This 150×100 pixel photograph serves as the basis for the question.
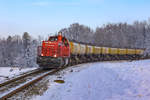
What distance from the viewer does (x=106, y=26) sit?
112062 millimetres

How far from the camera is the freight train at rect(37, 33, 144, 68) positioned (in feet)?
46.0

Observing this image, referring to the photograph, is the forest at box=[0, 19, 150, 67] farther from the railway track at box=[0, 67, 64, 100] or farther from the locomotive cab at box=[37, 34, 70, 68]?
the railway track at box=[0, 67, 64, 100]

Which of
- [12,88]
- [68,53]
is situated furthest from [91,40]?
[12,88]

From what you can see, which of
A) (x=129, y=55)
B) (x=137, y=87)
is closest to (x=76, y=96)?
(x=137, y=87)

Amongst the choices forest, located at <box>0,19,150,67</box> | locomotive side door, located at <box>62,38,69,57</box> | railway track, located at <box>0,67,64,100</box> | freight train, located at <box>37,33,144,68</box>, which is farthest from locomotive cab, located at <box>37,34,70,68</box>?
forest, located at <box>0,19,150,67</box>

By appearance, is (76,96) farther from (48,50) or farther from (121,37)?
(121,37)

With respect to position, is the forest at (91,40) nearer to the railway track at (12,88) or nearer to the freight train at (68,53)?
the freight train at (68,53)

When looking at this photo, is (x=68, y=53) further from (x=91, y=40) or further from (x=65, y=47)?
(x=91, y=40)

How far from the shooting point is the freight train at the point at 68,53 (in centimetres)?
1403

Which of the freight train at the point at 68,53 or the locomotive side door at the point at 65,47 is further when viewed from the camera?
the locomotive side door at the point at 65,47

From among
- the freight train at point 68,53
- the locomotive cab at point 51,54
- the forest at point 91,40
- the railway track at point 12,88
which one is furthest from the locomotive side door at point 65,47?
the forest at point 91,40

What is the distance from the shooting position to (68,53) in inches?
665

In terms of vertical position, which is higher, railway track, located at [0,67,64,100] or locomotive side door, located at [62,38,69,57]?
locomotive side door, located at [62,38,69,57]

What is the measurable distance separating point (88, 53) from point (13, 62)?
2398 inches
